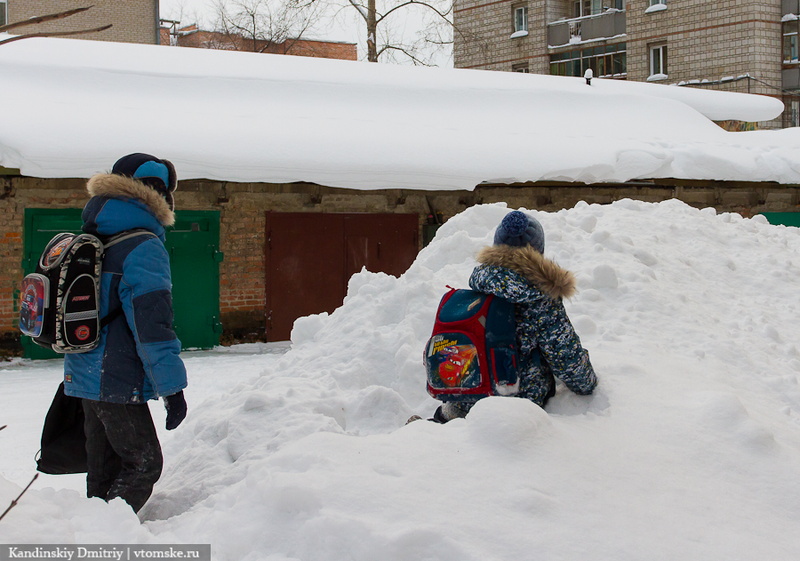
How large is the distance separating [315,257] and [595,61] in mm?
22304

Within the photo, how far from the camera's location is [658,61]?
28.1 meters

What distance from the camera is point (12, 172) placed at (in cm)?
858

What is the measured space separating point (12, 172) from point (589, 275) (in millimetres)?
6457

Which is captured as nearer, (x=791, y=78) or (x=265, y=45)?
(x=791, y=78)

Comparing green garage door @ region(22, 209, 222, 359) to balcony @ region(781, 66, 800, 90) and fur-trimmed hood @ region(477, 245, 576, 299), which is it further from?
balcony @ region(781, 66, 800, 90)

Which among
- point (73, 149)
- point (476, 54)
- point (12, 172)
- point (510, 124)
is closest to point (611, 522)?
point (73, 149)

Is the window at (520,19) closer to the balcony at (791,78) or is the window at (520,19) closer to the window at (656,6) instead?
the window at (656,6)

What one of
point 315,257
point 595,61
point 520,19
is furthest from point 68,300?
point 520,19

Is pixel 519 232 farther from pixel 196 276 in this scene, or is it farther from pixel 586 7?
pixel 586 7

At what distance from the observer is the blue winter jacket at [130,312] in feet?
10.3

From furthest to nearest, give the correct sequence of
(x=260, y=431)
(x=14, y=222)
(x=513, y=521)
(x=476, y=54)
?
(x=476, y=54) < (x=14, y=222) < (x=260, y=431) < (x=513, y=521)

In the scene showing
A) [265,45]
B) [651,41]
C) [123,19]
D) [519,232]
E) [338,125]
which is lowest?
[519,232]

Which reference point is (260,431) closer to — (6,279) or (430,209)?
(6,279)

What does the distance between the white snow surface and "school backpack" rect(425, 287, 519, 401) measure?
0.25 metres
